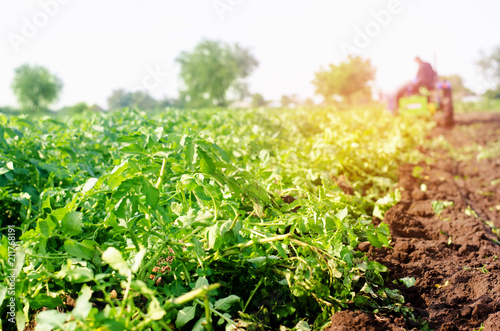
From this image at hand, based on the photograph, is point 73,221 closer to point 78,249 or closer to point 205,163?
point 78,249

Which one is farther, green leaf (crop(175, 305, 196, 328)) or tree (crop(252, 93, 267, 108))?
tree (crop(252, 93, 267, 108))

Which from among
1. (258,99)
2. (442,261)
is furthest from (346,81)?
(442,261)

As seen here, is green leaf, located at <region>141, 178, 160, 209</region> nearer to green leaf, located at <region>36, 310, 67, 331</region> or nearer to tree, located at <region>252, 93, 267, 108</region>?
green leaf, located at <region>36, 310, 67, 331</region>

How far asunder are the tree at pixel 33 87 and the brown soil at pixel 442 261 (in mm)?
55161

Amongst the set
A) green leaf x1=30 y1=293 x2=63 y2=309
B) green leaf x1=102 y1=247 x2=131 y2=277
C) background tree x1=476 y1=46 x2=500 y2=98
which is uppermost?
background tree x1=476 y1=46 x2=500 y2=98

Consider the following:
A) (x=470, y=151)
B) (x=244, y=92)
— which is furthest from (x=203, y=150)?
(x=244, y=92)

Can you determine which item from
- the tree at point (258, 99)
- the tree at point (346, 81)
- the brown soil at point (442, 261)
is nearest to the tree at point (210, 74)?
the tree at point (258, 99)

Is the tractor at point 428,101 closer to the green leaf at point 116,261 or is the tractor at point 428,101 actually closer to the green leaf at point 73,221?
the green leaf at point 73,221

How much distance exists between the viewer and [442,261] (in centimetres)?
241

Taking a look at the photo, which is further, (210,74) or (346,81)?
(210,74)

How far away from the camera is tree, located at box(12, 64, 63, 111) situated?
50.3 metres

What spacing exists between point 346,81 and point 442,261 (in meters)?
50.3

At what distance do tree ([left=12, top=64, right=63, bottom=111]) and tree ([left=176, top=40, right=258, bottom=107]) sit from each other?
18.8 m

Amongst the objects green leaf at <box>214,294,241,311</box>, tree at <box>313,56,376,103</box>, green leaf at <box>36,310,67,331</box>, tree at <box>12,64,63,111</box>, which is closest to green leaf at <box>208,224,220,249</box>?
green leaf at <box>214,294,241,311</box>
